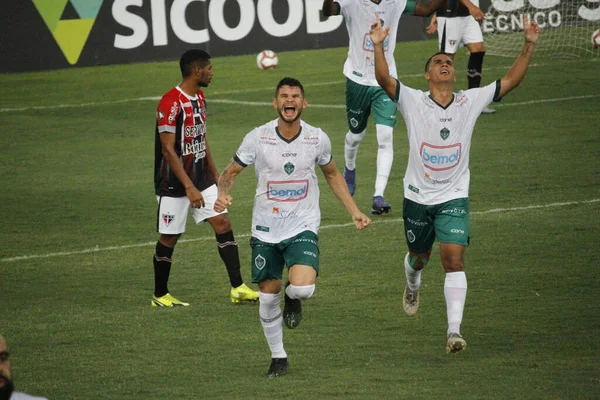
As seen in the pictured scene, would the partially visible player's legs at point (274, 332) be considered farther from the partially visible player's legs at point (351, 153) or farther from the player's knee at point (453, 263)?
the partially visible player's legs at point (351, 153)

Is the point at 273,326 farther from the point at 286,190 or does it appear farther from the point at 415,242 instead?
the point at 415,242

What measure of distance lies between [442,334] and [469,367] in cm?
90

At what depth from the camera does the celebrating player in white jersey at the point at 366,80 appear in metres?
13.7

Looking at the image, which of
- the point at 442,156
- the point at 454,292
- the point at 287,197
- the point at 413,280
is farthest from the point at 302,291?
the point at 442,156

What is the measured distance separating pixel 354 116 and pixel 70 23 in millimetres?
13154

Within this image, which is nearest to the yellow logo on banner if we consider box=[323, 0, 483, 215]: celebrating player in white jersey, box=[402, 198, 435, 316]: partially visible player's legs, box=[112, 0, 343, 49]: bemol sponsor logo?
box=[112, 0, 343, 49]: bemol sponsor logo

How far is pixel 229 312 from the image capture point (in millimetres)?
10086

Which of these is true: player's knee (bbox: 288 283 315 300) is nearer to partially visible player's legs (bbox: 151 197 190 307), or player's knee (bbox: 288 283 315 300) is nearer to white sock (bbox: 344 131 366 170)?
partially visible player's legs (bbox: 151 197 190 307)

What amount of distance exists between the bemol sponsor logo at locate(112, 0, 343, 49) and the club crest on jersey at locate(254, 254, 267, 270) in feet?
59.6

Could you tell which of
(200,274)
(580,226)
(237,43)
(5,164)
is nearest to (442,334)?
(200,274)

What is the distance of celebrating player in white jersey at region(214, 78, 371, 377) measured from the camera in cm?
849

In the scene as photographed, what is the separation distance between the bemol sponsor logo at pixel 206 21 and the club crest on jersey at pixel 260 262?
18.2m

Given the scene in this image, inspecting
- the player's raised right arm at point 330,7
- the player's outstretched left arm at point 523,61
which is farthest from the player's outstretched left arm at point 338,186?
the player's raised right arm at point 330,7

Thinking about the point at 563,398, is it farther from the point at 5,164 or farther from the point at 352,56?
the point at 5,164
